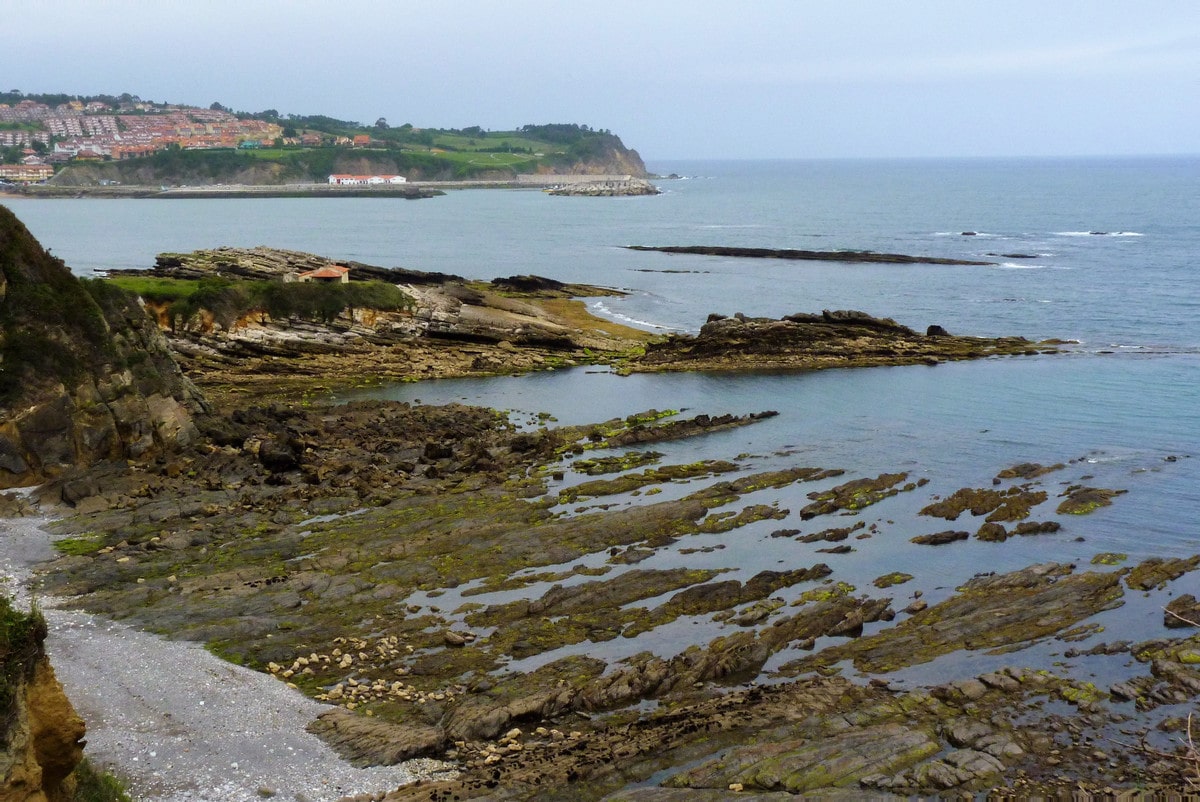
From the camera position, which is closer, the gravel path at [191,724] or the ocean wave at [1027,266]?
the gravel path at [191,724]

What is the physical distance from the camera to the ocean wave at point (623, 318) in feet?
263

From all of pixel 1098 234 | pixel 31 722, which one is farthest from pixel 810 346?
pixel 1098 234

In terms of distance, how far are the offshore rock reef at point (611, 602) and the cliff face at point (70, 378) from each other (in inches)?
9.5

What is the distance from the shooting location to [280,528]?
115ft

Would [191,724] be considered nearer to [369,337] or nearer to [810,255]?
[369,337]

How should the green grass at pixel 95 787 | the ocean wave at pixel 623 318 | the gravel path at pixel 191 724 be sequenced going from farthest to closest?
the ocean wave at pixel 623 318 → the gravel path at pixel 191 724 → the green grass at pixel 95 787

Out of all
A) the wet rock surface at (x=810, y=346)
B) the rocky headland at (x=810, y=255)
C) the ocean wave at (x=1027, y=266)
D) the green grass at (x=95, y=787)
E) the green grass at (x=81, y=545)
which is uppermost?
the rocky headland at (x=810, y=255)

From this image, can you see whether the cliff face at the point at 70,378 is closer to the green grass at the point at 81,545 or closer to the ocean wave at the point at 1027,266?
the green grass at the point at 81,545

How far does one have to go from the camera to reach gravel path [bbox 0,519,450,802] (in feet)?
65.8

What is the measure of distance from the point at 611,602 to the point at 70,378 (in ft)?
81.9

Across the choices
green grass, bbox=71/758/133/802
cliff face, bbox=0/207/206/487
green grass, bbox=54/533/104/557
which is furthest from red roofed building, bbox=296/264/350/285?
green grass, bbox=71/758/133/802

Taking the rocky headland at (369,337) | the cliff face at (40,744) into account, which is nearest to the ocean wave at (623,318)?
the rocky headland at (369,337)

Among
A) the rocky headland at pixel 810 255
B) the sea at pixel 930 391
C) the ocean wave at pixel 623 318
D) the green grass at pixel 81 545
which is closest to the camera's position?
the green grass at pixel 81 545

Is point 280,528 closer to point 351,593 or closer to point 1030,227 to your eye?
point 351,593
